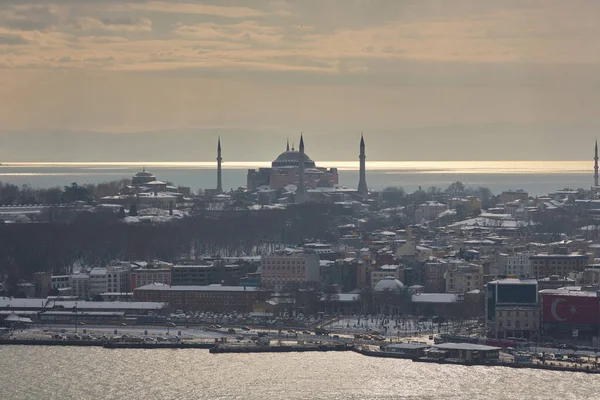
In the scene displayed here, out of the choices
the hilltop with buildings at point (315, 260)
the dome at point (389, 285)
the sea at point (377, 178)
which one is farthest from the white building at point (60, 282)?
the sea at point (377, 178)

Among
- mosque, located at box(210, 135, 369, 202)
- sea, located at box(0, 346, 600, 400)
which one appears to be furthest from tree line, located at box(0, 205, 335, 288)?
mosque, located at box(210, 135, 369, 202)

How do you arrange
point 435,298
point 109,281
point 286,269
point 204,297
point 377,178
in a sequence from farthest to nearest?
1. point 377,178
2. point 286,269
3. point 109,281
4. point 204,297
5. point 435,298

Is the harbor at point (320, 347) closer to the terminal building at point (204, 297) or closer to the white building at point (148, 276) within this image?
the terminal building at point (204, 297)

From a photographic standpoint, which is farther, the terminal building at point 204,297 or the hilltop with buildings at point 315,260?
the terminal building at point 204,297

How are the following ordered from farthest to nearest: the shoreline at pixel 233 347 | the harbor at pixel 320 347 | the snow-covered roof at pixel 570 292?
the snow-covered roof at pixel 570 292 < the shoreline at pixel 233 347 < the harbor at pixel 320 347

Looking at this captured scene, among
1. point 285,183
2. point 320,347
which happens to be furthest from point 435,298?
point 285,183

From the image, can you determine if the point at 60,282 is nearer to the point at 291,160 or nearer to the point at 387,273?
the point at 387,273

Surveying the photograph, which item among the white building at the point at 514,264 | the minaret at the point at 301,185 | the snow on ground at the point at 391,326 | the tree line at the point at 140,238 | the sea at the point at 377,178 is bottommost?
the snow on ground at the point at 391,326

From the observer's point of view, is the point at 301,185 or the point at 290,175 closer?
the point at 301,185
